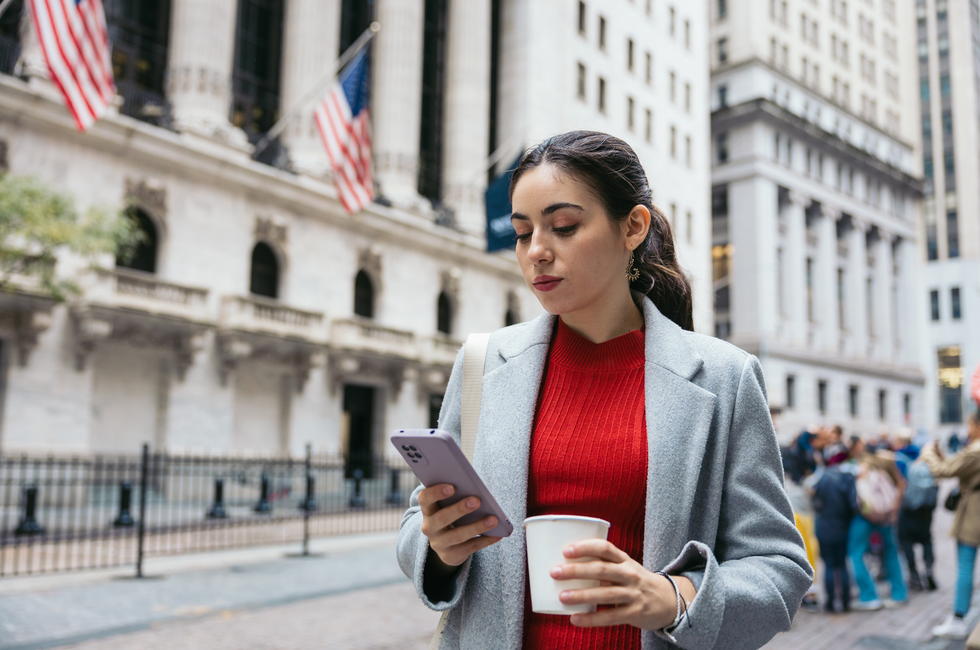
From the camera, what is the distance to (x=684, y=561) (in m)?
1.62

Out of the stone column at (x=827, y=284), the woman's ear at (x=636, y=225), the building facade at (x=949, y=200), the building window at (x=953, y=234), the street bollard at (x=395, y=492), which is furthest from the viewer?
the building window at (x=953, y=234)

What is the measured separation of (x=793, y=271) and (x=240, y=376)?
41.5 m

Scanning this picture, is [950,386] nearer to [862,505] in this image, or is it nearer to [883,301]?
[883,301]

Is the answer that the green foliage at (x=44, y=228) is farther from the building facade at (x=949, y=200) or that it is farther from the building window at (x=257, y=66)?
the building facade at (x=949, y=200)

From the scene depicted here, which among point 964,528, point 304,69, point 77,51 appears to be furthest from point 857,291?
point 77,51

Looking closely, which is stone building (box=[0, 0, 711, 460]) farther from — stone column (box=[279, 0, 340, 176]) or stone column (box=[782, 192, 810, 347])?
stone column (box=[782, 192, 810, 347])

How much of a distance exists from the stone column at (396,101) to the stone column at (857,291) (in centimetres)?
4204

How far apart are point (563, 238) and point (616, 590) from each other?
79 cm

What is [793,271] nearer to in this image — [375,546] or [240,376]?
[240,376]

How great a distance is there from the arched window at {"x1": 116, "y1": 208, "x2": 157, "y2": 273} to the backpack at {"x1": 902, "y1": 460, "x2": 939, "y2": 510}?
1935 centimetres

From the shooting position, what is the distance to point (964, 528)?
775 cm

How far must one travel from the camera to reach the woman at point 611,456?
65.8 inches

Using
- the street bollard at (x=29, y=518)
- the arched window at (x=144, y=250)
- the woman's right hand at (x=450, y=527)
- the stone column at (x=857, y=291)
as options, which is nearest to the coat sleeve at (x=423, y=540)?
the woman's right hand at (x=450, y=527)

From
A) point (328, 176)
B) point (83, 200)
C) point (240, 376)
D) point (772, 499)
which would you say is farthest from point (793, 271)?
point (772, 499)
